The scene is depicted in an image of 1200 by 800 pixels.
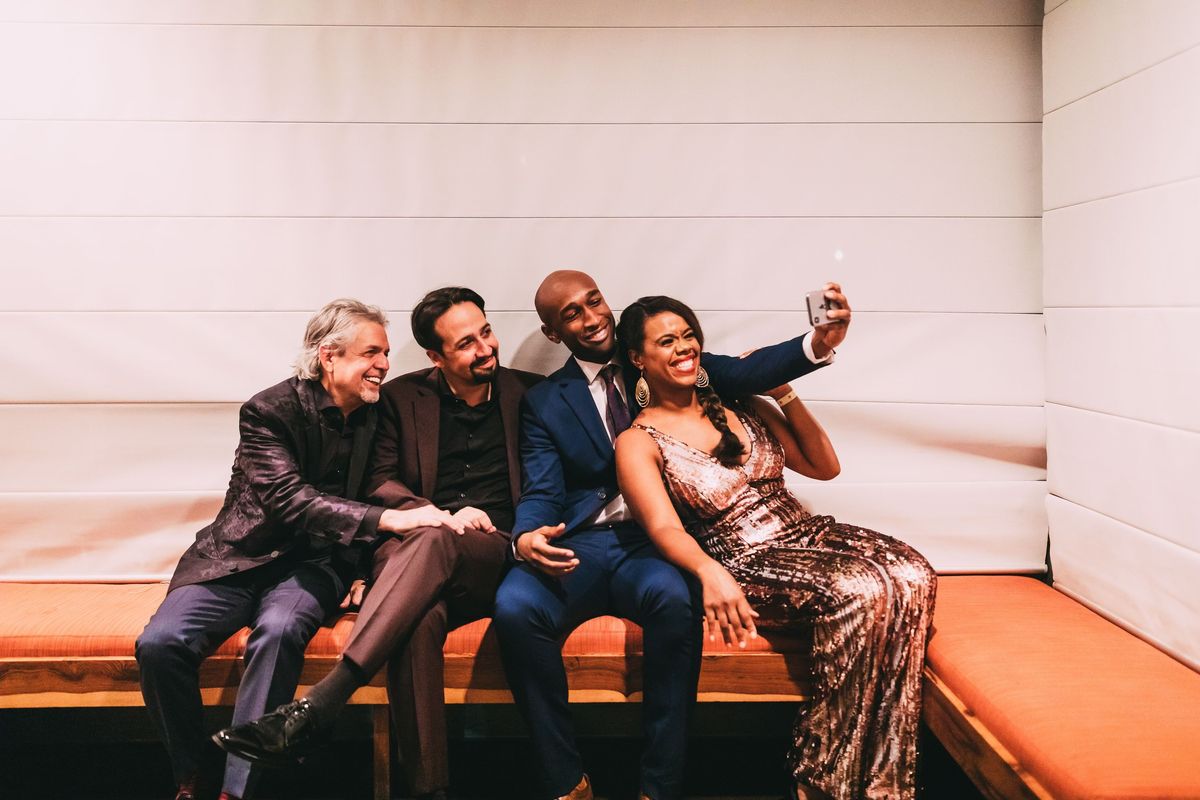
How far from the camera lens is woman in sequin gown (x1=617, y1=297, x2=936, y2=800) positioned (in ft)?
7.44

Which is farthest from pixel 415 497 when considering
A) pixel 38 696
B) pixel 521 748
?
pixel 38 696

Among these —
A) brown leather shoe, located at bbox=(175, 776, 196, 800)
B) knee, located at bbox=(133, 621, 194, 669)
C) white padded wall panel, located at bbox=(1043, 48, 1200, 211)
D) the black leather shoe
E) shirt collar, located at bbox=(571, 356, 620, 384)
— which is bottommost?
brown leather shoe, located at bbox=(175, 776, 196, 800)

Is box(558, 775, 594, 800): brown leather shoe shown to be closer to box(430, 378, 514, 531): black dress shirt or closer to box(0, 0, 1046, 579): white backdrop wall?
box(430, 378, 514, 531): black dress shirt

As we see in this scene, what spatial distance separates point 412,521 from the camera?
8.29 feet

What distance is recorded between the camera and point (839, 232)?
309 cm

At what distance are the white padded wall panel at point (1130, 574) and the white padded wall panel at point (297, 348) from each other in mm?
506

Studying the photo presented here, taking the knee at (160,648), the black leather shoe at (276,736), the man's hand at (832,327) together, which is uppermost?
the man's hand at (832,327)

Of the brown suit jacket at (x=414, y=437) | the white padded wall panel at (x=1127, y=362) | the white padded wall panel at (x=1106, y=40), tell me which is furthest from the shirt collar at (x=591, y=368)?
the white padded wall panel at (x=1106, y=40)

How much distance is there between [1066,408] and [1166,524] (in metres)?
0.60

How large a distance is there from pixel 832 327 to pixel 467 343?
1.15 meters

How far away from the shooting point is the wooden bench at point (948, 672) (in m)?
1.91

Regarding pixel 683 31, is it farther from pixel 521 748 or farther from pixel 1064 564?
pixel 521 748

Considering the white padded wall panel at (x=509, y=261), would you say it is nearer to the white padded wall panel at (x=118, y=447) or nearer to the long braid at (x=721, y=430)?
the white padded wall panel at (x=118, y=447)

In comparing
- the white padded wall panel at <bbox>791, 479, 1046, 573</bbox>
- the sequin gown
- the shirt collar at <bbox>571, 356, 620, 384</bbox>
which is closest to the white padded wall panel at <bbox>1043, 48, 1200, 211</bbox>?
the white padded wall panel at <bbox>791, 479, 1046, 573</bbox>
